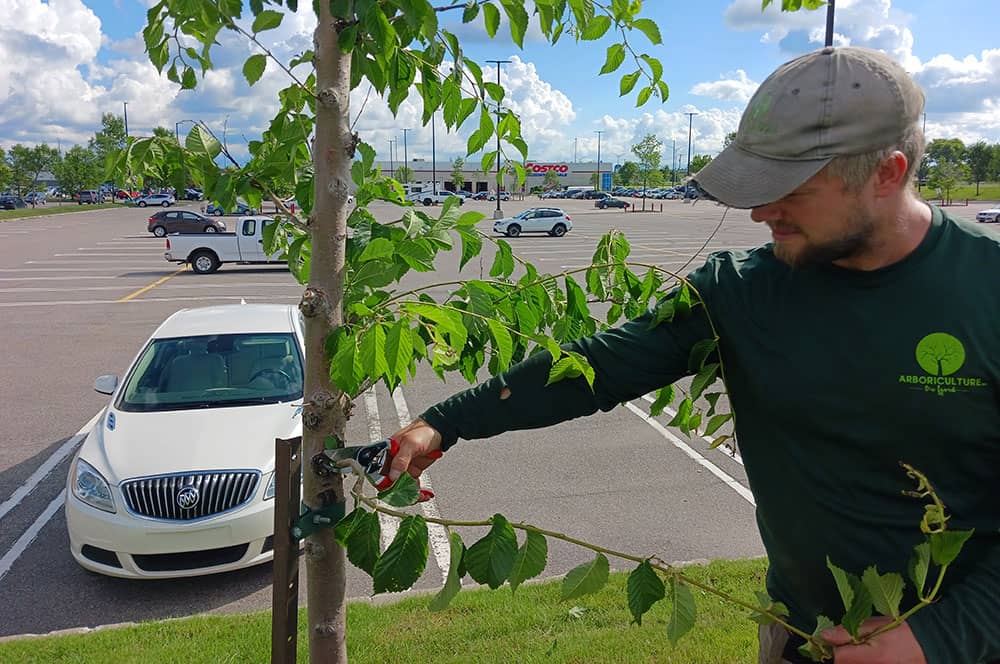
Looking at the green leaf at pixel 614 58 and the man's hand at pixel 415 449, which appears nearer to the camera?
the man's hand at pixel 415 449

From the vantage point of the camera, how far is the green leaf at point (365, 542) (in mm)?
1636

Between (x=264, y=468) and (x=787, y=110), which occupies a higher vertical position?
(x=787, y=110)

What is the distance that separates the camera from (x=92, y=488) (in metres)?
4.95

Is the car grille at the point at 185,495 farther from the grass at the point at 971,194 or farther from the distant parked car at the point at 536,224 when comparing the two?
the grass at the point at 971,194

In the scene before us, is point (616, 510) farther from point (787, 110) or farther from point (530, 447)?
point (787, 110)

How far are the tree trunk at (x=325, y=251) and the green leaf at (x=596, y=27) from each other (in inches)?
27.6

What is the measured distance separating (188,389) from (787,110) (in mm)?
5425

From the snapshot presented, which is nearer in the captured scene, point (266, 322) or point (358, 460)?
point (358, 460)

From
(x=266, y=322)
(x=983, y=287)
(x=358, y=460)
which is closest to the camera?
(x=983, y=287)

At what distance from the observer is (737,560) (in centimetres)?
481

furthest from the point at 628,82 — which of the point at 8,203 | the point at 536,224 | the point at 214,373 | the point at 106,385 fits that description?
the point at 8,203

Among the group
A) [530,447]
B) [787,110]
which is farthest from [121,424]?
[787,110]

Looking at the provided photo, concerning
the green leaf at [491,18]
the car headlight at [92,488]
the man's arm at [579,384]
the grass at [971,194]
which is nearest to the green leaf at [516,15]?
the green leaf at [491,18]

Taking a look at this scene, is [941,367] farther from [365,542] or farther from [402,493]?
[365,542]
